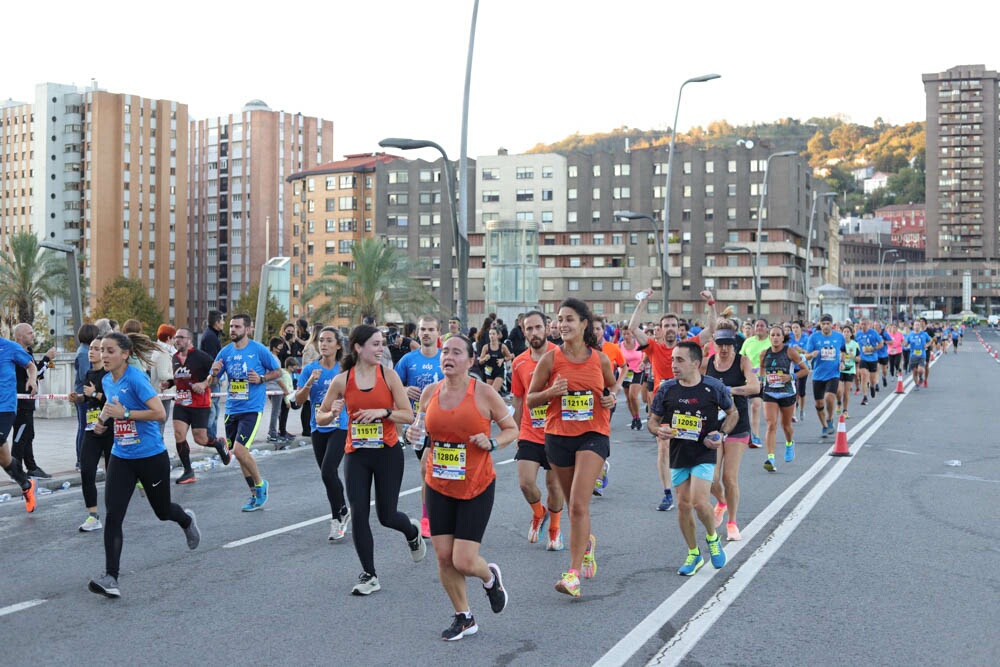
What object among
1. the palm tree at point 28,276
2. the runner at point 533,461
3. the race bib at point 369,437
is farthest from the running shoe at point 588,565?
the palm tree at point 28,276

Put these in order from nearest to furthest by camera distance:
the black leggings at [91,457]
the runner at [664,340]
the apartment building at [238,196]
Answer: the black leggings at [91,457]
the runner at [664,340]
the apartment building at [238,196]

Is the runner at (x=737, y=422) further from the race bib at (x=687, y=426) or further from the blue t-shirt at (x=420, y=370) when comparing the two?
the blue t-shirt at (x=420, y=370)

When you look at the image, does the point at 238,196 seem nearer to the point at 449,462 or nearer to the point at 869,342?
the point at 869,342

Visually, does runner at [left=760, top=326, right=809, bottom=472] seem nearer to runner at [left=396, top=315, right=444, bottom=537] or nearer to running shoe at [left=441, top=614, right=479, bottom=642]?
runner at [left=396, top=315, right=444, bottom=537]

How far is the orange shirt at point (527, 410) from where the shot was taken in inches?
340

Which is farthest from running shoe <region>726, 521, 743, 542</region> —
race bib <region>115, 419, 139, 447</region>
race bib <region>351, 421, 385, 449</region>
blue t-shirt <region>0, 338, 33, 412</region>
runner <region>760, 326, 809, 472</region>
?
blue t-shirt <region>0, 338, 33, 412</region>

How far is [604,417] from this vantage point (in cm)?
730

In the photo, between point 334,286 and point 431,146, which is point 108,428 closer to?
point 431,146

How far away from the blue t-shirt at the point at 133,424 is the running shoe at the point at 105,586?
0.85 metres

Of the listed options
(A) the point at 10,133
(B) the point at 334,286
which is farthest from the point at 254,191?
(B) the point at 334,286

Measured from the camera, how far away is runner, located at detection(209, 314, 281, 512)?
34.6 ft

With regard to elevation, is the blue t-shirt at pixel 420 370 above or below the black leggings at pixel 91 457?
above

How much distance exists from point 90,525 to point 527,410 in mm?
4124

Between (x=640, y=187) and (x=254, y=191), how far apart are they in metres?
50.4
